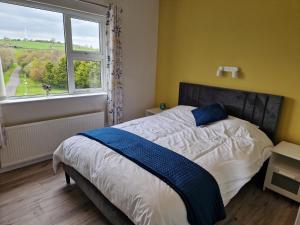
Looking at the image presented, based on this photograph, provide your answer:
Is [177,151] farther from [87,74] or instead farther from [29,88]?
[29,88]

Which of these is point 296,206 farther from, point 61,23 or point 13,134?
point 61,23

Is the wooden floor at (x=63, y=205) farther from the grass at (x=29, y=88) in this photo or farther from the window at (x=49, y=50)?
the window at (x=49, y=50)

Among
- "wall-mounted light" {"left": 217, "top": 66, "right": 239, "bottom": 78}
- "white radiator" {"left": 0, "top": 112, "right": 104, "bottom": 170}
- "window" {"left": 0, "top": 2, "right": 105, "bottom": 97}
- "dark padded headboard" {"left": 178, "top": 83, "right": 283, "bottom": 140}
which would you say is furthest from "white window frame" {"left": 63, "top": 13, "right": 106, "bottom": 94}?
"wall-mounted light" {"left": 217, "top": 66, "right": 239, "bottom": 78}

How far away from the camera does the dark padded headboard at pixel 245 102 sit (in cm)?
249

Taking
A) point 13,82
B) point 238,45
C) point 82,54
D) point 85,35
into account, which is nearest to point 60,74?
point 82,54

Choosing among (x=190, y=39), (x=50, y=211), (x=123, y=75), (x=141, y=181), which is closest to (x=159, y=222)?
(x=141, y=181)

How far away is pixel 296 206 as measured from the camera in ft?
7.09

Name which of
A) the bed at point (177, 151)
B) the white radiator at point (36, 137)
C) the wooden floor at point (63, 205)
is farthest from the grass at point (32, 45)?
the wooden floor at point (63, 205)

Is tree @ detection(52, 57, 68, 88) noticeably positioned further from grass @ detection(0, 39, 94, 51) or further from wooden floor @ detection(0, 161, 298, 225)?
wooden floor @ detection(0, 161, 298, 225)

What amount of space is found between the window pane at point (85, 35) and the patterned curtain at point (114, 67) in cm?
24

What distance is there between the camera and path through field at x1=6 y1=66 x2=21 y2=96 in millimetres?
2516

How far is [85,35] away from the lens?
3.04 metres

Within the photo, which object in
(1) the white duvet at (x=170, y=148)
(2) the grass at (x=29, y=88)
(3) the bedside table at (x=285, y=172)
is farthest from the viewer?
(2) the grass at (x=29, y=88)

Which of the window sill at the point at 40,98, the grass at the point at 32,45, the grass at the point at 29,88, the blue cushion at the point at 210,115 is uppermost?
the grass at the point at 32,45
